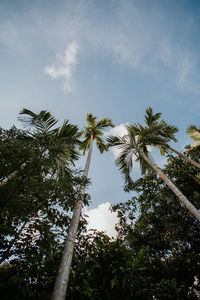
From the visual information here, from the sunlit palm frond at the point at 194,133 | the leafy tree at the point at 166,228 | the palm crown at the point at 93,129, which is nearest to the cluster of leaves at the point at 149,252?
the leafy tree at the point at 166,228

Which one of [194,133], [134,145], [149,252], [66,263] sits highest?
[194,133]

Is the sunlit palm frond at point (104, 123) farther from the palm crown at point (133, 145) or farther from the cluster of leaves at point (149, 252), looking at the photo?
the cluster of leaves at point (149, 252)

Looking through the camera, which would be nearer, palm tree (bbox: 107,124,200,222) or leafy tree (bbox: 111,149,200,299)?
leafy tree (bbox: 111,149,200,299)

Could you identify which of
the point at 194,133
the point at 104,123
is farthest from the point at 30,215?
the point at 194,133

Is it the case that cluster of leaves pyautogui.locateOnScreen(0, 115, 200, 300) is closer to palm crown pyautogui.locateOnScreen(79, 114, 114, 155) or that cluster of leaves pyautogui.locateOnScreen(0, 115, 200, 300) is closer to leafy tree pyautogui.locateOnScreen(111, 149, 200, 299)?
leafy tree pyautogui.locateOnScreen(111, 149, 200, 299)

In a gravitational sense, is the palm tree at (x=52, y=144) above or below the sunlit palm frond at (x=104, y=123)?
below

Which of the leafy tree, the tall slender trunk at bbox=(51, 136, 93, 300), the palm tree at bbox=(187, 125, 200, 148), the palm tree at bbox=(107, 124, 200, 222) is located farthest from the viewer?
the palm tree at bbox=(187, 125, 200, 148)

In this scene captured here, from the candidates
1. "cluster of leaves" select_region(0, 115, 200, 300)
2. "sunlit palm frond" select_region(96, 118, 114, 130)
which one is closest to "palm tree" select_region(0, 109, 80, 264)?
"cluster of leaves" select_region(0, 115, 200, 300)

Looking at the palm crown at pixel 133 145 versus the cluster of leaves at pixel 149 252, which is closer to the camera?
the cluster of leaves at pixel 149 252

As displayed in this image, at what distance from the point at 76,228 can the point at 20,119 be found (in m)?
4.68

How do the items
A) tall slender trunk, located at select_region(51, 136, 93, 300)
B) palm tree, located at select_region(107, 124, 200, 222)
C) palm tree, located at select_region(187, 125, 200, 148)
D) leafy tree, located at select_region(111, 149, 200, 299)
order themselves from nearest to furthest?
tall slender trunk, located at select_region(51, 136, 93, 300) < leafy tree, located at select_region(111, 149, 200, 299) < palm tree, located at select_region(107, 124, 200, 222) < palm tree, located at select_region(187, 125, 200, 148)

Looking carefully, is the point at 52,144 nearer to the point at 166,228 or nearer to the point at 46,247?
the point at 46,247

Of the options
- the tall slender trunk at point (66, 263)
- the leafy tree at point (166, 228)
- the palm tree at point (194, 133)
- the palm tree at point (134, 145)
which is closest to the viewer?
the tall slender trunk at point (66, 263)

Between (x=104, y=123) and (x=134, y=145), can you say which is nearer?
(x=134, y=145)
